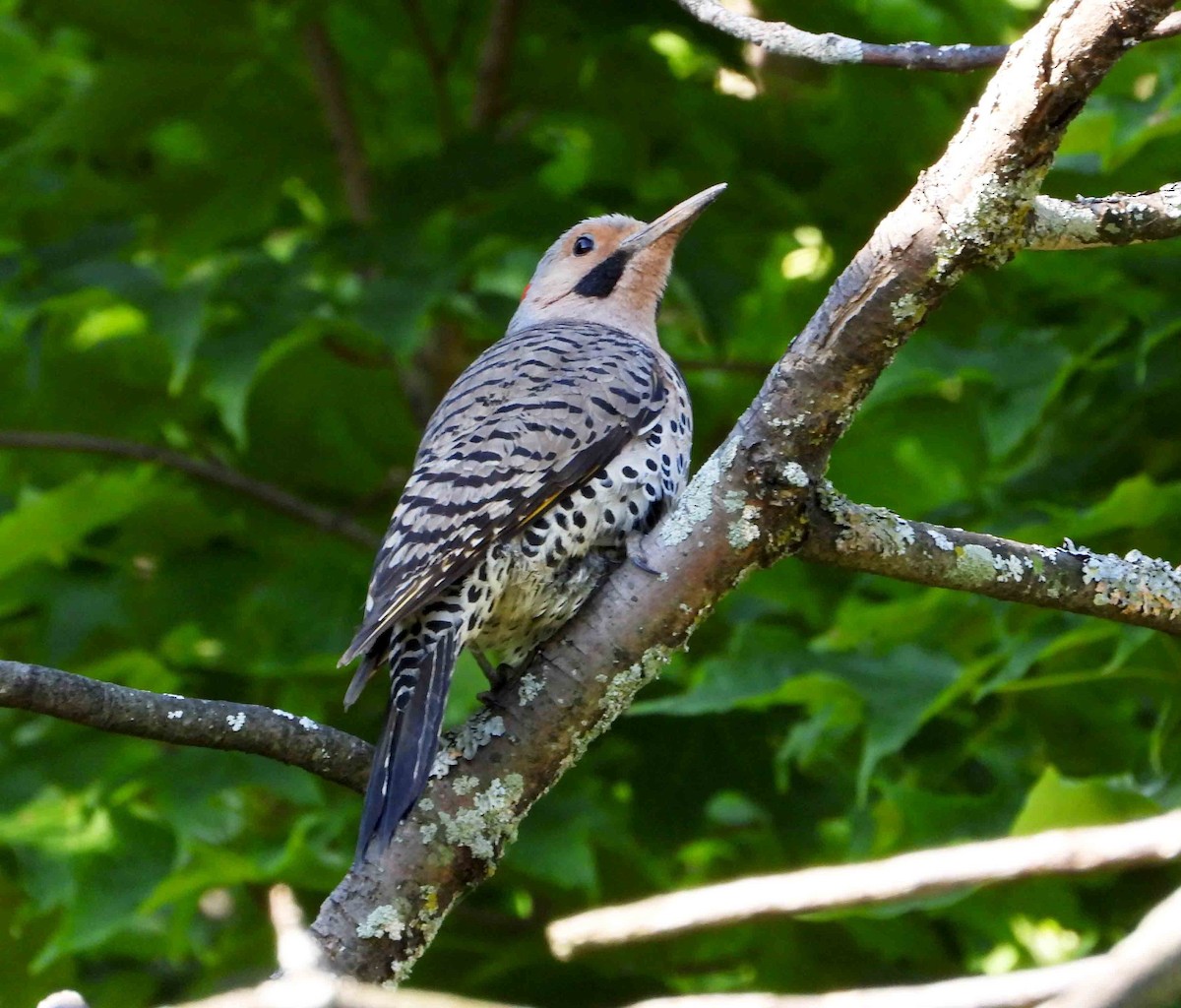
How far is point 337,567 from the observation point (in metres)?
5.13

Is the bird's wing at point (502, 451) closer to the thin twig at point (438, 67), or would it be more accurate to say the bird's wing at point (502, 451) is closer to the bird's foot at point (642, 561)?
the bird's foot at point (642, 561)

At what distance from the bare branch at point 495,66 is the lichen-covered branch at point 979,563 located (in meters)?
3.20

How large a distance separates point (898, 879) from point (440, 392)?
16.0 ft

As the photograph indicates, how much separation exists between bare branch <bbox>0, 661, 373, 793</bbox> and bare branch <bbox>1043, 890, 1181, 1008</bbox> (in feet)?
6.27

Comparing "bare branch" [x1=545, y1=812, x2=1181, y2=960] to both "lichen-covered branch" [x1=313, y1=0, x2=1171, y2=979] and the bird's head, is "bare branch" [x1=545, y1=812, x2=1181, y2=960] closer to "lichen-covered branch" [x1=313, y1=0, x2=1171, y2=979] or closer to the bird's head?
"lichen-covered branch" [x1=313, y1=0, x2=1171, y2=979]

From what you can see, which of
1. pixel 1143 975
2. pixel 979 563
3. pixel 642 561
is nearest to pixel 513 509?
pixel 642 561

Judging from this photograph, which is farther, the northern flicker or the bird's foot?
the northern flicker

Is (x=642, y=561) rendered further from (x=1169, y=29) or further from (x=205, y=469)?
(x=205, y=469)

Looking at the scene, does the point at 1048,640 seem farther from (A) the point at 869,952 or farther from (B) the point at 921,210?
(B) the point at 921,210

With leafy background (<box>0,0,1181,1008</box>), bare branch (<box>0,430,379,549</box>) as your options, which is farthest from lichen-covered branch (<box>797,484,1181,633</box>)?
bare branch (<box>0,430,379,549</box>)

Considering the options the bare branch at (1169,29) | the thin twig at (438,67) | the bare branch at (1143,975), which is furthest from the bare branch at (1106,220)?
the thin twig at (438,67)

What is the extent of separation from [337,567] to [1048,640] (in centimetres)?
241

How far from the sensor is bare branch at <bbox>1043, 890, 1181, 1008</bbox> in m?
0.87

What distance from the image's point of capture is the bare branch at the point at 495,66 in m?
5.56
